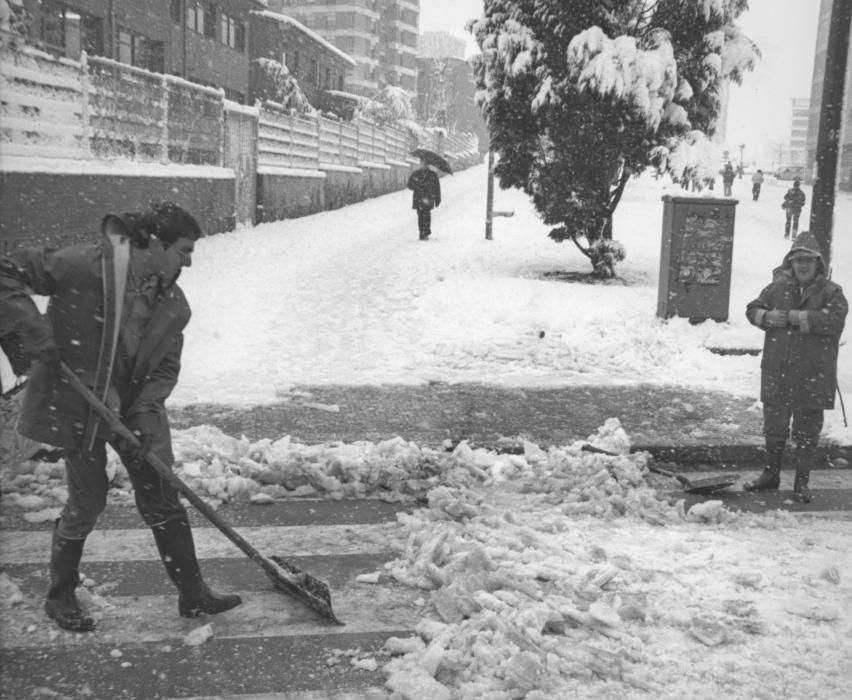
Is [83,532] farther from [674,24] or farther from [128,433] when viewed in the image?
[674,24]

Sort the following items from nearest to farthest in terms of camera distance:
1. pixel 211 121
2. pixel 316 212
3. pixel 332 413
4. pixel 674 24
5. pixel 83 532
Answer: pixel 83 532
pixel 332 413
pixel 674 24
pixel 211 121
pixel 316 212

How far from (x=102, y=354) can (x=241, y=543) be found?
40.0 inches

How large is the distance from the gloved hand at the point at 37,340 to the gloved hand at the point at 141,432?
416 millimetres

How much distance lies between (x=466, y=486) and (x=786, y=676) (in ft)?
8.26

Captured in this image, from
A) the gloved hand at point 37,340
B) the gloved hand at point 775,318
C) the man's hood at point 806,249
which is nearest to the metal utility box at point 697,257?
the man's hood at point 806,249

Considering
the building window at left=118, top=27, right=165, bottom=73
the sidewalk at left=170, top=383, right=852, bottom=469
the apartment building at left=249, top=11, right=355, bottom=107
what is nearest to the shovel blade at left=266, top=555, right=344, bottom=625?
the sidewalk at left=170, top=383, right=852, bottom=469

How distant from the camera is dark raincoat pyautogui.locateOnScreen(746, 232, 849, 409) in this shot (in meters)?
5.70

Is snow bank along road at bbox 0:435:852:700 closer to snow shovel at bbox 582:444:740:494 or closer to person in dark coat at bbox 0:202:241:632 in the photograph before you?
snow shovel at bbox 582:444:740:494

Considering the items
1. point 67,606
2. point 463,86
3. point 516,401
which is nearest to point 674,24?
point 516,401

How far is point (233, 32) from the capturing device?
116 feet

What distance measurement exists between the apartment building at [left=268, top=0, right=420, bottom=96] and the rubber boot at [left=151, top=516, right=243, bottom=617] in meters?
81.5

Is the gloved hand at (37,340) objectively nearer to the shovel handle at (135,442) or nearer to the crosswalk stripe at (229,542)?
the shovel handle at (135,442)

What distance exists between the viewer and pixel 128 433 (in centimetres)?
335

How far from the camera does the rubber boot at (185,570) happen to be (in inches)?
143
